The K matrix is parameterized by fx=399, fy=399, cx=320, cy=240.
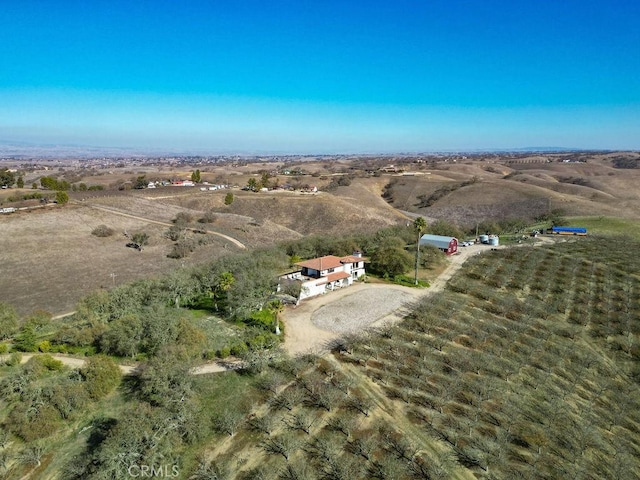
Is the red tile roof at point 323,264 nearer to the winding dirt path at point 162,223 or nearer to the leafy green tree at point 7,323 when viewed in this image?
the winding dirt path at point 162,223

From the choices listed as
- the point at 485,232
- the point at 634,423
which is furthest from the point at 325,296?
the point at 485,232

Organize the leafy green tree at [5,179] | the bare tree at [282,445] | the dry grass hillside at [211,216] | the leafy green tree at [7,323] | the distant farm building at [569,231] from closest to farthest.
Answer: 1. the bare tree at [282,445]
2. the leafy green tree at [7,323]
3. the dry grass hillside at [211,216]
4. the distant farm building at [569,231]
5. the leafy green tree at [5,179]

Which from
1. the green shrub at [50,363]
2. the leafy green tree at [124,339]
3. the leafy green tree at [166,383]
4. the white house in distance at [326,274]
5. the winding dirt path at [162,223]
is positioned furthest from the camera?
the winding dirt path at [162,223]

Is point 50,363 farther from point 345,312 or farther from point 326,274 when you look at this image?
point 326,274

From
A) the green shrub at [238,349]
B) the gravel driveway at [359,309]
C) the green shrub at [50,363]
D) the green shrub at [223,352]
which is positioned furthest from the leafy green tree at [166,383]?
the gravel driveway at [359,309]

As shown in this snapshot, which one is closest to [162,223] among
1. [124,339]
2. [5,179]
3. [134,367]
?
[124,339]

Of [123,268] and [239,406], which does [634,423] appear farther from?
[123,268]

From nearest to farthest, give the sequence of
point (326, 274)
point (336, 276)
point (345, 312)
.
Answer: point (345, 312), point (336, 276), point (326, 274)
